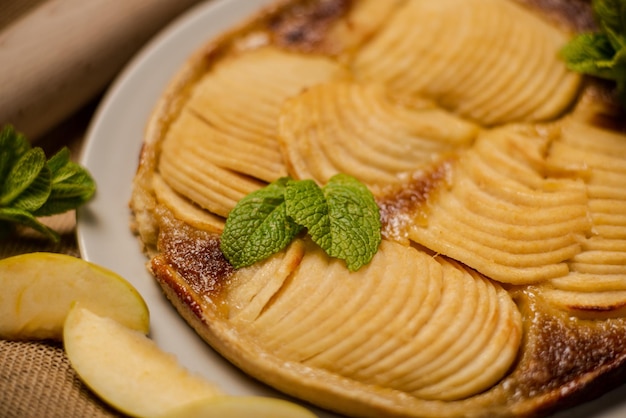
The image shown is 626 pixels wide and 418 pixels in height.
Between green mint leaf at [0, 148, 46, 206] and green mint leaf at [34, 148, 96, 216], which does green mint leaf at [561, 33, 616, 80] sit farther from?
green mint leaf at [0, 148, 46, 206]

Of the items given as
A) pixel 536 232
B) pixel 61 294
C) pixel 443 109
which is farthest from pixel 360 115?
pixel 61 294

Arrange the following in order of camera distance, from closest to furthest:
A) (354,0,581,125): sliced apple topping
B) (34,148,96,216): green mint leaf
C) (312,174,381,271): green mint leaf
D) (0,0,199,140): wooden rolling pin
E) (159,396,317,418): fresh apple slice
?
(159,396,317,418): fresh apple slice, (312,174,381,271): green mint leaf, (34,148,96,216): green mint leaf, (354,0,581,125): sliced apple topping, (0,0,199,140): wooden rolling pin

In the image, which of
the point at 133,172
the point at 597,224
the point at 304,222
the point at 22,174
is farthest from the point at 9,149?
the point at 597,224

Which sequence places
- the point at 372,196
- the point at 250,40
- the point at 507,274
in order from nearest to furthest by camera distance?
1. the point at 507,274
2. the point at 372,196
3. the point at 250,40

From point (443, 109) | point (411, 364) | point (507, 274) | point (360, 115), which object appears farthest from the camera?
point (443, 109)

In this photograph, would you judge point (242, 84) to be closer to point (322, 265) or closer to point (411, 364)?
point (322, 265)

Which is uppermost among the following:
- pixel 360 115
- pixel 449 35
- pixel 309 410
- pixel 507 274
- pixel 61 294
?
pixel 449 35

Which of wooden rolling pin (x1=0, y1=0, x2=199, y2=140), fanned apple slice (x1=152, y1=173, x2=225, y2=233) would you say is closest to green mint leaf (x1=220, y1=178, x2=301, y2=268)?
fanned apple slice (x1=152, y1=173, x2=225, y2=233)
